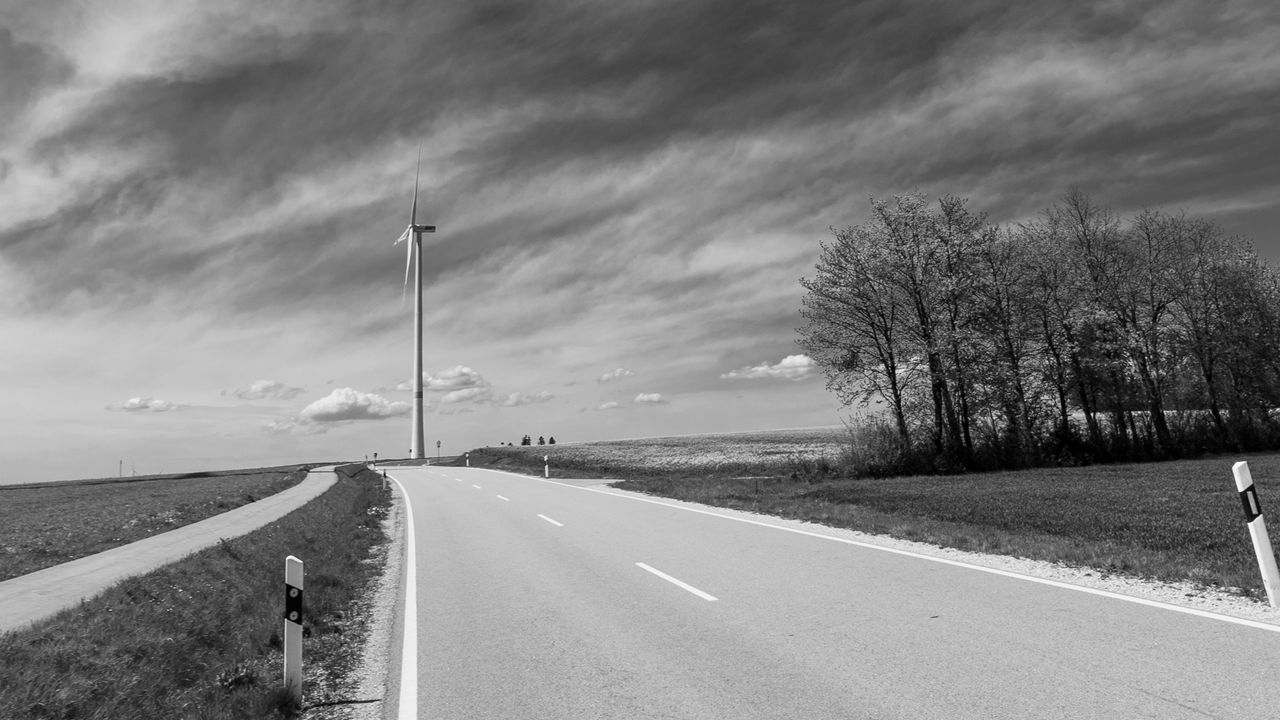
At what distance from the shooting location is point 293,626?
5422 mm

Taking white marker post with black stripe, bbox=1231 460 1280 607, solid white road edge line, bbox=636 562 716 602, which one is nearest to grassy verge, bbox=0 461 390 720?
solid white road edge line, bbox=636 562 716 602

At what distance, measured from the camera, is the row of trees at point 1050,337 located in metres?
32.3

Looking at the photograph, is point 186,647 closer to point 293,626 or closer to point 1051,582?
point 293,626

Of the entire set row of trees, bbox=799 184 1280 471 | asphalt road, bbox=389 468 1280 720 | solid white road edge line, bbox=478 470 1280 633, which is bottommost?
solid white road edge line, bbox=478 470 1280 633

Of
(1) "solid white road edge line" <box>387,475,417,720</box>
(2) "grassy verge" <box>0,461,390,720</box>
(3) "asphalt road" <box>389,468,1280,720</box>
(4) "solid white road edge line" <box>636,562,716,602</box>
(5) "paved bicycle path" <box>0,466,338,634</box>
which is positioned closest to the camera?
(3) "asphalt road" <box>389,468,1280,720</box>

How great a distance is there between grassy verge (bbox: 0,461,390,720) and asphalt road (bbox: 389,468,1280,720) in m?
1.00

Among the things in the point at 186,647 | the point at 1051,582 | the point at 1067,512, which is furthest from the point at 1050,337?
the point at 186,647

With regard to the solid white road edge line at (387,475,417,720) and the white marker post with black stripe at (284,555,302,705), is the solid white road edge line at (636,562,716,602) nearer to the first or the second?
the solid white road edge line at (387,475,417,720)

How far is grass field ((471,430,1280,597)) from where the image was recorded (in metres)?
8.89

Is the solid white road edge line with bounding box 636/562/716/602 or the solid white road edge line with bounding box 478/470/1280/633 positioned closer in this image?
the solid white road edge line with bounding box 478/470/1280/633

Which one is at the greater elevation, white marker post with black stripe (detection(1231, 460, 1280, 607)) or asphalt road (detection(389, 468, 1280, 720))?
white marker post with black stripe (detection(1231, 460, 1280, 607))

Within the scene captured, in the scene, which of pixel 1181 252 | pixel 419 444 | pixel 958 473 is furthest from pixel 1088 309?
pixel 419 444

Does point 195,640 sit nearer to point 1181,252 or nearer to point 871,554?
point 871,554

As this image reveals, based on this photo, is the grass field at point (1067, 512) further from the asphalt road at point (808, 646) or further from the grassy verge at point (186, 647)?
the grassy verge at point (186, 647)
